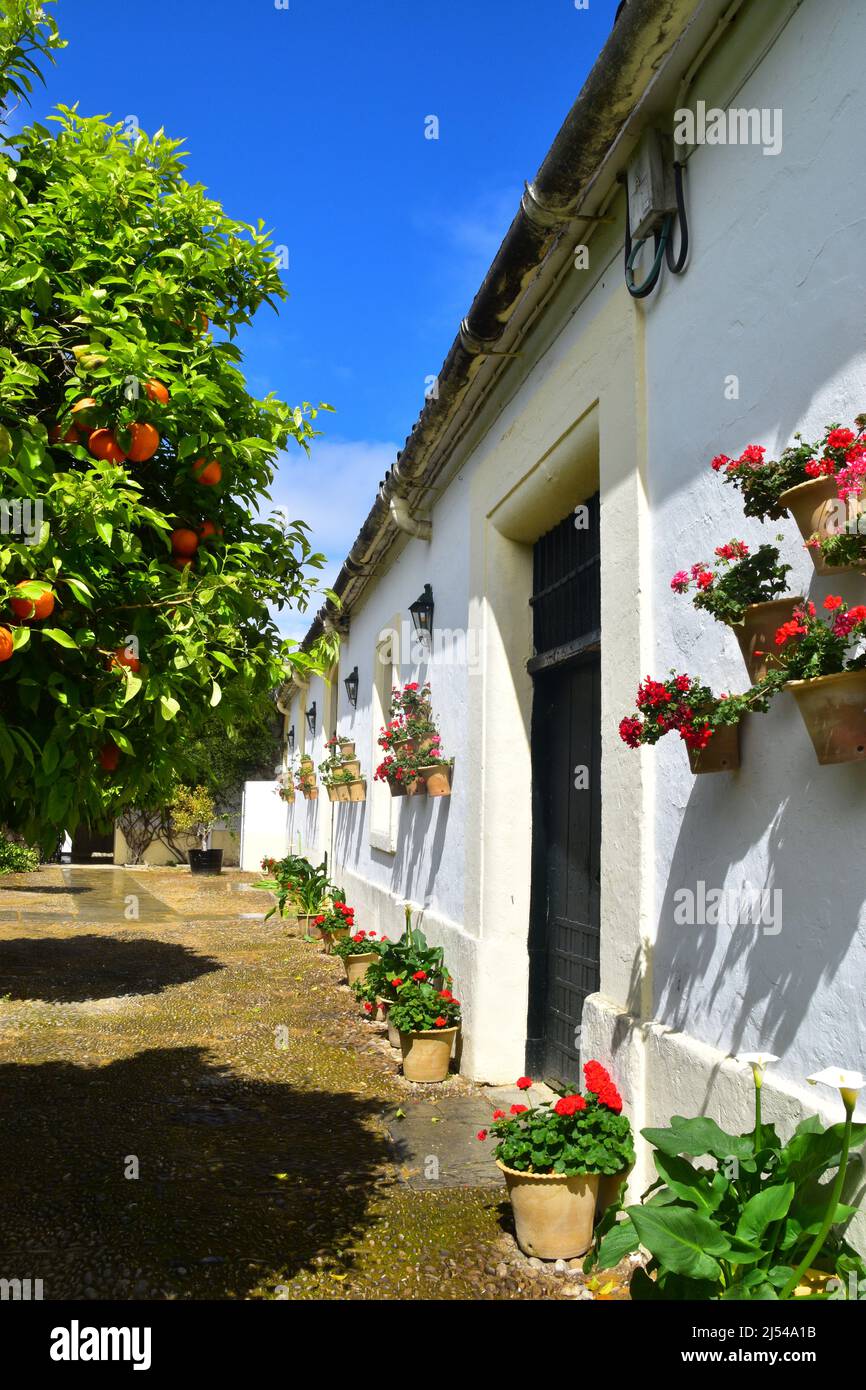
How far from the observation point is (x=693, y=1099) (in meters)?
2.99

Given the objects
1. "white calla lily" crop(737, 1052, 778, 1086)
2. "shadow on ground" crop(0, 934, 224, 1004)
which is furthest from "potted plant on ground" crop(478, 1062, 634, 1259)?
"shadow on ground" crop(0, 934, 224, 1004)

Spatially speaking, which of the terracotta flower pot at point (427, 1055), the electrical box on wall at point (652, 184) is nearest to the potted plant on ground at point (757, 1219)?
the electrical box on wall at point (652, 184)

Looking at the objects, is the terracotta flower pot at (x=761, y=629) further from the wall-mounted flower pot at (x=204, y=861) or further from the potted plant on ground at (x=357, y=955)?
the wall-mounted flower pot at (x=204, y=861)

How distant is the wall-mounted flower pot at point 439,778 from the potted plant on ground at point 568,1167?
124 inches

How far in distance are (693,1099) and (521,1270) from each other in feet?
3.06

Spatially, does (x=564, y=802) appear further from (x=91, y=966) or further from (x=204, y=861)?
(x=204, y=861)

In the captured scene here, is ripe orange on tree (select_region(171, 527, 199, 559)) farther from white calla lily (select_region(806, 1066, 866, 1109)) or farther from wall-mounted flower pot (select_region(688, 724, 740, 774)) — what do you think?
white calla lily (select_region(806, 1066, 866, 1109))

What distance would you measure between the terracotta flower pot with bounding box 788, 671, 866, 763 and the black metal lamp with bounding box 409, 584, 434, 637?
16.5 feet

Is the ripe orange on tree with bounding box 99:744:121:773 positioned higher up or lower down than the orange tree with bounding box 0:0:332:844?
lower down

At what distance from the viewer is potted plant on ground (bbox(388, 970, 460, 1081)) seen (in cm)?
550
